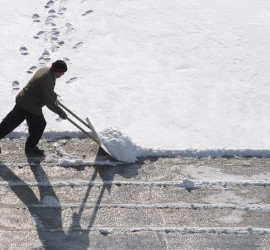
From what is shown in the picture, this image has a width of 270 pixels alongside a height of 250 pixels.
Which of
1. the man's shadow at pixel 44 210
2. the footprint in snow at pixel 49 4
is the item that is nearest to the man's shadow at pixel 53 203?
the man's shadow at pixel 44 210

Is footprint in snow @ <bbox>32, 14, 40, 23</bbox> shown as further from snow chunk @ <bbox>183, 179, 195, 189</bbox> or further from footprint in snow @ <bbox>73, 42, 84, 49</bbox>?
snow chunk @ <bbox>183, 179, 195, 189</bbox>

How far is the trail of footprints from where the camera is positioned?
8.66 meters

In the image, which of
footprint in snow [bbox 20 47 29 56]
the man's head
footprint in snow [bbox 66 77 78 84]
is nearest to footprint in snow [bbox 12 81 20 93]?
footprint in snow [bbox 66 77 78 84]

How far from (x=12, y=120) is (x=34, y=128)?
0.95 ft

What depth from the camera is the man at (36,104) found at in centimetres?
634

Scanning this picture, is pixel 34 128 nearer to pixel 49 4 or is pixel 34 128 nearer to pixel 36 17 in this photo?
pixel 36 17

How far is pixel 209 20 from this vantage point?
10.3m

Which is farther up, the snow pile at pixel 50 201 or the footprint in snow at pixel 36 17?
the footprint in snow at pixel 36 17

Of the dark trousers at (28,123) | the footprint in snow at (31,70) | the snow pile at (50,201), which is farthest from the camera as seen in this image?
the footprint in snow at (31,70)

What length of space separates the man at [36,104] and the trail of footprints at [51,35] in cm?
148

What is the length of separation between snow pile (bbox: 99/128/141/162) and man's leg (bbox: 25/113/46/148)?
79 cm

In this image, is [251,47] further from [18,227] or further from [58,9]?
[18,227]

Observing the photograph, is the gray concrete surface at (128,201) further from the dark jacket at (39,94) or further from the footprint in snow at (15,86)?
the footprint in snow at (15,86)

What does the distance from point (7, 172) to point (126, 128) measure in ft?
5.86
